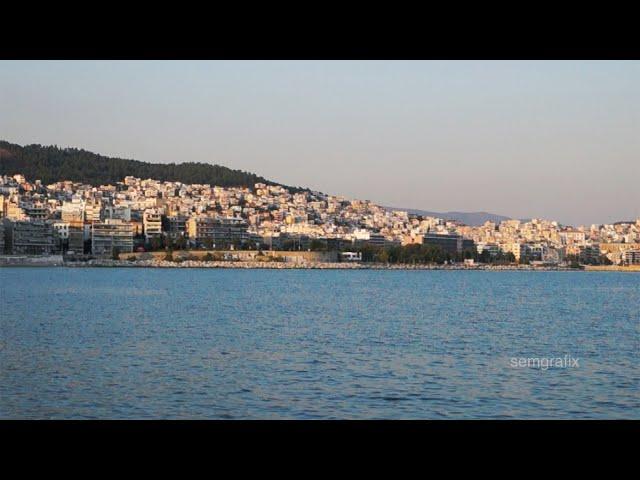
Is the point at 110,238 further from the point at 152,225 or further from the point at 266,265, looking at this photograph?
the point at 266,265

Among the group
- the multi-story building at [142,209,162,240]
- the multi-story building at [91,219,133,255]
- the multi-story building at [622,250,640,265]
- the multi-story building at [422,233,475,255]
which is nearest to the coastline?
the multi-story building at [622,250,640,265]

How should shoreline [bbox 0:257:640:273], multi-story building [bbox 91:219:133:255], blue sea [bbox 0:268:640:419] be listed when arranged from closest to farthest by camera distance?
blue sea [bbox 0:268:640:419] → shoreline [bbox 0:257:640:273] → multi-story building [bbox 91:219:133:255]

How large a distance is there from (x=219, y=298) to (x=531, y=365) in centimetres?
1698

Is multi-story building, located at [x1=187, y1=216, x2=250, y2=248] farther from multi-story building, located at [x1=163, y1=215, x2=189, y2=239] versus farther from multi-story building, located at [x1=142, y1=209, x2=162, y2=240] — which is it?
multi-story building, located at [x1=142, y1=209, x2=162, y2=240]

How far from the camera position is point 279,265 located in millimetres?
68438

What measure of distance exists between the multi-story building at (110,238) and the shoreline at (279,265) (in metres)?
2.17

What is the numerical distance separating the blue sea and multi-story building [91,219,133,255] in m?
43.7

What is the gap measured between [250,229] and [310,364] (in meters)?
67.2

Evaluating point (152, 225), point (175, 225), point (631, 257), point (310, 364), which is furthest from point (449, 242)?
point (310, 364)

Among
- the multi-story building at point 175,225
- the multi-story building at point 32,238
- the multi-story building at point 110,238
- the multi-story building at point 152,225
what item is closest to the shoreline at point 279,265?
the multi-story building at point 32,238

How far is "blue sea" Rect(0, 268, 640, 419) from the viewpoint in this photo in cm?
755

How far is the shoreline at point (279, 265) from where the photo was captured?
61094mm
